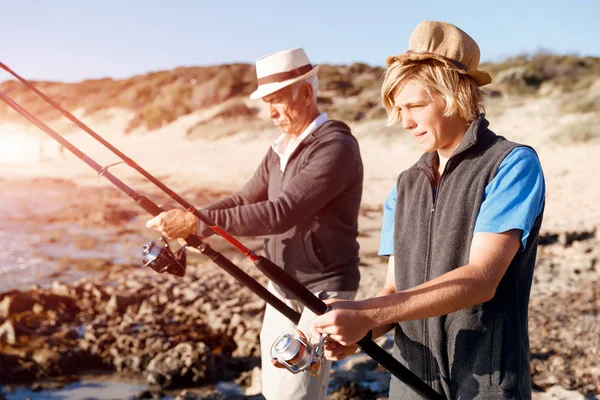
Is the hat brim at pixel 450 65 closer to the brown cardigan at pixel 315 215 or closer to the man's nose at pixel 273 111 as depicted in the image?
the brown cardigan at pixel 315 215

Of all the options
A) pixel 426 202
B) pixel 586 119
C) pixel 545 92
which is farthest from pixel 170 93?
pixel 426 202

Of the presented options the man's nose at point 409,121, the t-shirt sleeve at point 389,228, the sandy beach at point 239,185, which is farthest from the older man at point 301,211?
the sandy beach at point 239,185

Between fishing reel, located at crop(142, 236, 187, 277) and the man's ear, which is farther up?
the man's ear

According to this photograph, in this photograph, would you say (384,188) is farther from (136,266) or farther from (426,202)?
(426,202)

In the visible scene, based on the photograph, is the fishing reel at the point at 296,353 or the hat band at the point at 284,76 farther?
the hat band at the point at 284,76

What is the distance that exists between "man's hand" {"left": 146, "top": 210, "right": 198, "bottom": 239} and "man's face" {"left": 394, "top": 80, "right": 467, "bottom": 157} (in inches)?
47.3

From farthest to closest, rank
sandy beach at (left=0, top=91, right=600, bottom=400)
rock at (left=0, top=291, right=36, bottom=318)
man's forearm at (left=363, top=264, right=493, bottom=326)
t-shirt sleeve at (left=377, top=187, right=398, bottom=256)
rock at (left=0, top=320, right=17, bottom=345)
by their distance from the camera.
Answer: rock at (left=0, top=291, right=36, bottom=318)
rock at (left=0, top=320, right=17, bottom=345)
sandy beach at (left=0, top=91, right=600, bottom=400)
t-shirt sleeve at (left=377, top=187, right=398, bottom=256)
man's forearm at (left=363, top=264, right=493, bottom=326)

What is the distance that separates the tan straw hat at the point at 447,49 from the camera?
1694 mm

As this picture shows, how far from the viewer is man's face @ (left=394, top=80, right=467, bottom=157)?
1699 mm

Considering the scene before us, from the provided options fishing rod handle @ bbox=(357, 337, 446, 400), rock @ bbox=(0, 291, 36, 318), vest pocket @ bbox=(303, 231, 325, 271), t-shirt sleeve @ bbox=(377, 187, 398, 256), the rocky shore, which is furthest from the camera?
rock @ bbox=(0, 291, 36, 318)

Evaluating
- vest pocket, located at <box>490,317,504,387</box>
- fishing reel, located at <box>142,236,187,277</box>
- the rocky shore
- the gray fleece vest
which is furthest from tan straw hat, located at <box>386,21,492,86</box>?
the rocky shore

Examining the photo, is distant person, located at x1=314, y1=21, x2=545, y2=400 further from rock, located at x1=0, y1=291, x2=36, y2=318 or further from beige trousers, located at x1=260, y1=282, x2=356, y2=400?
rock, located at x1=0, y1=291, x2=36, y2=318

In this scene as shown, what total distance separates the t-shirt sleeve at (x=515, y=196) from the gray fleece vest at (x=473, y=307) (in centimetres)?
3

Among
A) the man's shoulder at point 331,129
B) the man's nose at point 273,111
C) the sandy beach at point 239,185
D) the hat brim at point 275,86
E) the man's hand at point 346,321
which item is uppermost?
the hat brim at point 275,86
